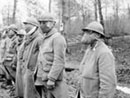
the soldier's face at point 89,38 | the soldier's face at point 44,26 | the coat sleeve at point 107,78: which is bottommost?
the coat sleeve at point 107,78

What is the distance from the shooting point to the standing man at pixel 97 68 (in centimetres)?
351

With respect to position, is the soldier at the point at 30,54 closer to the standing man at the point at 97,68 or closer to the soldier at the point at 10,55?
the soldier at the point at 10,55

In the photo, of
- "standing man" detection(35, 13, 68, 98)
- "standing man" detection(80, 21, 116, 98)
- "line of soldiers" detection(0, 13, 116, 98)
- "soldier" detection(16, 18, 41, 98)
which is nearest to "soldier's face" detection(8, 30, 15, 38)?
"line of soldiers" detection(0, 13, 116, 98)

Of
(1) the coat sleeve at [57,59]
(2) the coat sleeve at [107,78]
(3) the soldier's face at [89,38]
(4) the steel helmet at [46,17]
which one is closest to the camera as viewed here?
(2) the coat sleeve at [107,78]

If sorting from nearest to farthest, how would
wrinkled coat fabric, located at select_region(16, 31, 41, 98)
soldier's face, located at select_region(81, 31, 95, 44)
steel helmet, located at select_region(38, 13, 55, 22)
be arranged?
soldier's face, located at select_region(81, 31, 95, 44) < steel helmet, located at select_region(38, 13, 55, 22) < wrinkled coat fabric, located at select_region(16, 31, 41, 98)

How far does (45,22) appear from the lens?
4.99 metres

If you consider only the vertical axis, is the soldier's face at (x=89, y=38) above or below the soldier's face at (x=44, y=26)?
below

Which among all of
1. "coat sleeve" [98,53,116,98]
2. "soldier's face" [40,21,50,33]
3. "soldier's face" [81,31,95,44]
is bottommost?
"coat sleeve" [98,53,116,98]

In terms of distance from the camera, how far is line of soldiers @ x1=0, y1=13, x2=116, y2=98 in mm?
3559

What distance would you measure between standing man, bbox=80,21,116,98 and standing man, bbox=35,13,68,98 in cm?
90

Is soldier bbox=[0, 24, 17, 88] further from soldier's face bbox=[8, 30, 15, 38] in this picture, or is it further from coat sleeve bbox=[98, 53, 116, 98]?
coat sleeve bbox=[98, 53, 116, 98]

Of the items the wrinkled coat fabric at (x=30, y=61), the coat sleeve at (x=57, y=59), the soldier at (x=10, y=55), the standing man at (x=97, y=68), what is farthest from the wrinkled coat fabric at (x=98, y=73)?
the soldier at (x=10, y=55)

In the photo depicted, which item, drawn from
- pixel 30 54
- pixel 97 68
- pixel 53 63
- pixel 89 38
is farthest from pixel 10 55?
pixel 97 68

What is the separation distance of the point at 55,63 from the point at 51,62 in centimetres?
14
